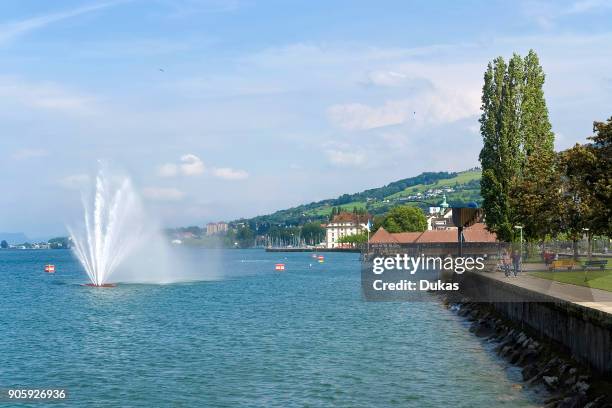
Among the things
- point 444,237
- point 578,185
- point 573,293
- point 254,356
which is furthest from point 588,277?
point 444,237

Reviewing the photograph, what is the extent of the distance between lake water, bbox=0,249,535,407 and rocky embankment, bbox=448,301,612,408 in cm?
81

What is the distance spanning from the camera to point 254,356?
37.7m

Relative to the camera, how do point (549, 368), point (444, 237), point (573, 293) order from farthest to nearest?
point (444, 237), point (573, 293), point (549, 368)

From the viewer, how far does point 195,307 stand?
2566 inches

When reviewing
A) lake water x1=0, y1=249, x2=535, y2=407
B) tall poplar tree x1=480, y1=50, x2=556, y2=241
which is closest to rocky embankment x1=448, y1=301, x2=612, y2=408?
lake water x1=0, y1=249, x2=535, y2=407

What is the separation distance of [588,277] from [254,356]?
2174cm

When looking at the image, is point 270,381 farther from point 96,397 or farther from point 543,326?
point 543,326

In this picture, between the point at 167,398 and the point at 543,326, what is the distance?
15547 mm

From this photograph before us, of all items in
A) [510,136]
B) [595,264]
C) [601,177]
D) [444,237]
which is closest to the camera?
[601,177]

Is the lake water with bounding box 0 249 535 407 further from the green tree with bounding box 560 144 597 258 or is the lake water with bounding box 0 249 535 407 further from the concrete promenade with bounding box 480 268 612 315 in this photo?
the green tree with bounding box 560 144 597 258

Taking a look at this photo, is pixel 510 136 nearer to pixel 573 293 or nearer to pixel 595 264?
pixel 595 264

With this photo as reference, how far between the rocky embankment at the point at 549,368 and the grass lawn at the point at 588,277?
14.3 feet

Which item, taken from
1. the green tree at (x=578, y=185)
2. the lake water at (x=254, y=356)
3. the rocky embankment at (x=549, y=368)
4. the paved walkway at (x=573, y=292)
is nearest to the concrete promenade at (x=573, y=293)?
the paved walkway at (x=573, y=292)

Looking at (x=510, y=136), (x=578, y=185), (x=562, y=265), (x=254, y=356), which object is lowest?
(x=254, y=356)
